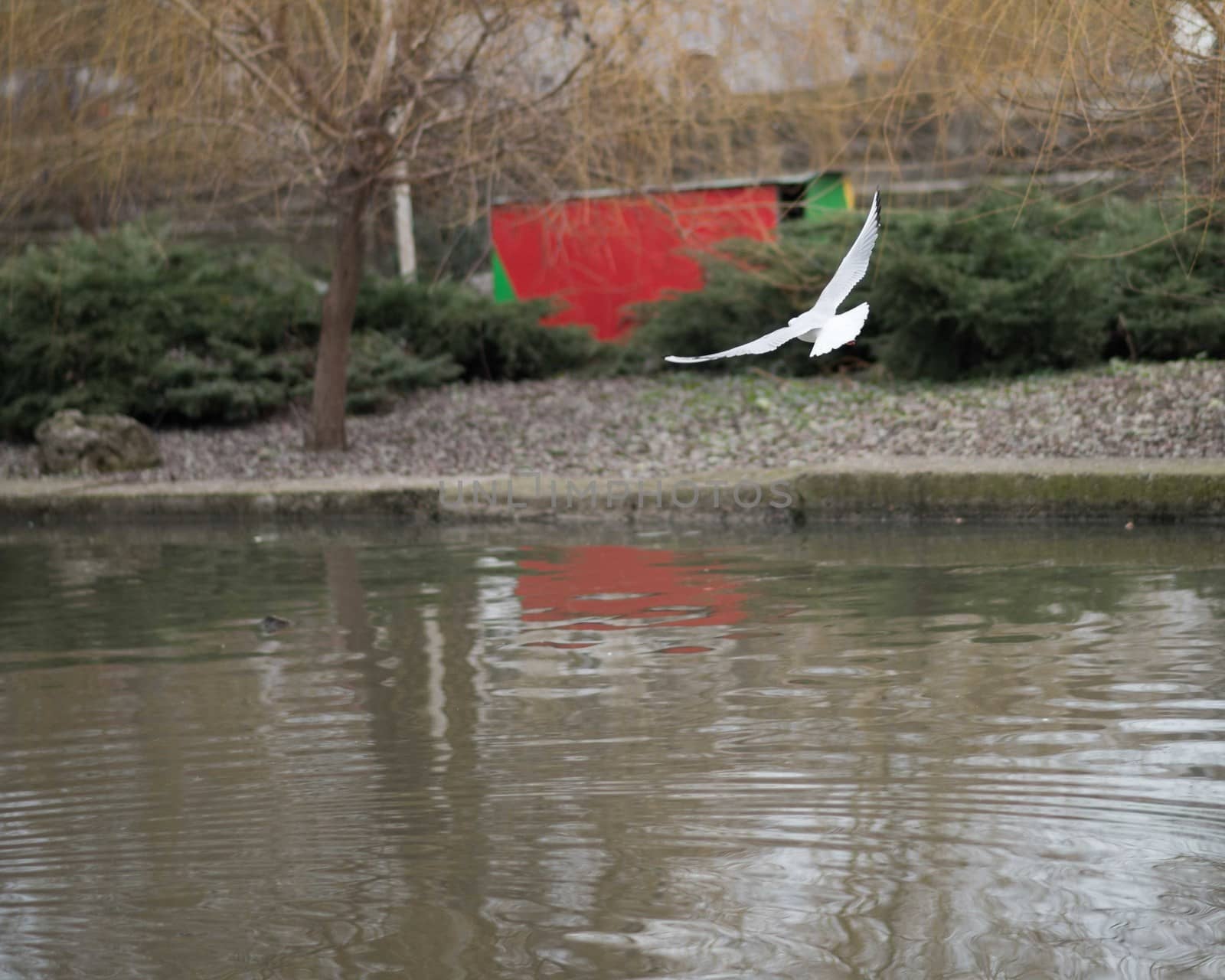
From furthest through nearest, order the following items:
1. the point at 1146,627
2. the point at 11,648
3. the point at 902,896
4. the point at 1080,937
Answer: the point at 11,648 → the point at 1146,627 → the point at 902,896 → the point at 1080,937

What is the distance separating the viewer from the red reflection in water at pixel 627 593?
5.75m

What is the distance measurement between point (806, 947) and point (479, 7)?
7.78 m

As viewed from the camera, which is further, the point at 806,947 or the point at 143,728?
the point at 143,728

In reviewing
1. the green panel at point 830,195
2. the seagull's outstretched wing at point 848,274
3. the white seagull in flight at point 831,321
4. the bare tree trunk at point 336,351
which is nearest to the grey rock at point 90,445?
the bare tree trunk at point 336,351

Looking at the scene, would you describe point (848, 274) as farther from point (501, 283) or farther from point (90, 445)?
point (501, 283)

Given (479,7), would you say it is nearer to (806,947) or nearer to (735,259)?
(735,259)

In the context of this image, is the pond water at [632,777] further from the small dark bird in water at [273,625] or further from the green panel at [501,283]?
the green panel at [501,283]

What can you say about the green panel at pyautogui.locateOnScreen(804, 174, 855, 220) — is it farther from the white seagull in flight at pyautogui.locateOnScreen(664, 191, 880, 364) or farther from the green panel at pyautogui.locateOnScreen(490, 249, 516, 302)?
the white seagull in flight at pyautogui.locateOnScreen(664, 191, 880, 364)

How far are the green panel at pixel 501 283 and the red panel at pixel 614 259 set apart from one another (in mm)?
85

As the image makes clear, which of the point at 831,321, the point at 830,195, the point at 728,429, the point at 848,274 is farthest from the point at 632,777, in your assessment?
the point at 830,195

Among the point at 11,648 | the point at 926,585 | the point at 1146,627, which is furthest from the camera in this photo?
the point at 926,585

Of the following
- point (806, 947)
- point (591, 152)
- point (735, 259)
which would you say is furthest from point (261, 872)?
point (735, 259)

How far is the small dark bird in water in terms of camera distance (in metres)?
5.87

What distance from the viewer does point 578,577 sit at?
6855 mm
